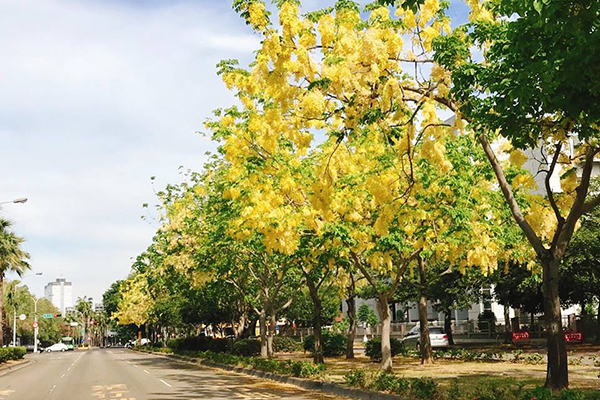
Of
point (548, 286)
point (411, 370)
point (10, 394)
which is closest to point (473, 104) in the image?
point (548, 286)

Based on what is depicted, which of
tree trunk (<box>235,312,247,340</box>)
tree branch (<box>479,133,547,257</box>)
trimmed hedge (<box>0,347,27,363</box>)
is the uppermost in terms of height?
tree branch (<box>479,133,547,257</box>)

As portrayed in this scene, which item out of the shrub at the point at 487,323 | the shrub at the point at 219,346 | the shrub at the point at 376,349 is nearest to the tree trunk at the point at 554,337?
the shrub at the point at 376,349

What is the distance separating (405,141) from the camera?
51.1 ft

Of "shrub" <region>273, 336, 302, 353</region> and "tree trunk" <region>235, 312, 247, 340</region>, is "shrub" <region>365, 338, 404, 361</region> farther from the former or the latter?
"shrub" <region>273, 336, 302, 353</region>

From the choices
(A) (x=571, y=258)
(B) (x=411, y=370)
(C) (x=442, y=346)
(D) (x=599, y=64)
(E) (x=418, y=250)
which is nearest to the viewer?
(D) (x=599, y=64)

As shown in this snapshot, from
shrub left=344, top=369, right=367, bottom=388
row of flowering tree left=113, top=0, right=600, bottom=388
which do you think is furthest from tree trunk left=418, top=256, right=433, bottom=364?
shrub left=344, top=369, right=367, bottom=388

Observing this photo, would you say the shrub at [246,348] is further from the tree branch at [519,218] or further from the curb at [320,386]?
the tree branch at [519,218]

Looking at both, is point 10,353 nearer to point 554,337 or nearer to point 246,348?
point 246,348

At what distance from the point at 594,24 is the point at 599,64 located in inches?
24.6

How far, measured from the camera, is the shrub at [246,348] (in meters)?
40.4

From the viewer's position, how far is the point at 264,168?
60.4 feet

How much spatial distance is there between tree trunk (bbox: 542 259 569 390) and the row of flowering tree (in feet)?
0.09

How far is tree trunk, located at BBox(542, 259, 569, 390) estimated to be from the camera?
13.3m

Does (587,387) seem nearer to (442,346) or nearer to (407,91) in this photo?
(407,91)
